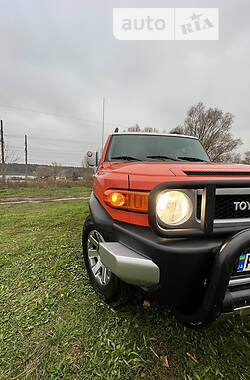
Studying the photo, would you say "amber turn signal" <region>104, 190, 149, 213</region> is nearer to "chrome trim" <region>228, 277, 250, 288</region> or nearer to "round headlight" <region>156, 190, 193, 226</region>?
"round headlight" <region>156, 190, 193, 226</region>

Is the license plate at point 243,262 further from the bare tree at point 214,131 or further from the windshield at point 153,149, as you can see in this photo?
the bare tree at point 214,131

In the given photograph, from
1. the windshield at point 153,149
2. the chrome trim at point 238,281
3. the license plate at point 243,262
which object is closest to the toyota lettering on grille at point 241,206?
the license plate at point 243,262

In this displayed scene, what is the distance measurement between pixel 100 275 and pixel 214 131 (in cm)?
2688

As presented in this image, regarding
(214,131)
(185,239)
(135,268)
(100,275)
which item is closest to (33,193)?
→ (100,275)

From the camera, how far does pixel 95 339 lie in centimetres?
149

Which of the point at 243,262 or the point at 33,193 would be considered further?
the point at 33,193

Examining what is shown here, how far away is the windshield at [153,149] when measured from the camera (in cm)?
246

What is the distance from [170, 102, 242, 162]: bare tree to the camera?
76.4ft

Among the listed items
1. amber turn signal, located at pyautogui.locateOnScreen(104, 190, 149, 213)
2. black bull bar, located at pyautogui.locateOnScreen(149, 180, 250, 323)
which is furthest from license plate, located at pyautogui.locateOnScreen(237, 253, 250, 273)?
amber turn signal, located at pyautogui.locateOnScreen(104, 190, 149, 213)

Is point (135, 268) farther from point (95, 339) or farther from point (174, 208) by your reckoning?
point (95, 339)

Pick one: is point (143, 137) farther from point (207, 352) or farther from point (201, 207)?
point (207, 352)

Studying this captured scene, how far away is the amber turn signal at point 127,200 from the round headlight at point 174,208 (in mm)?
125

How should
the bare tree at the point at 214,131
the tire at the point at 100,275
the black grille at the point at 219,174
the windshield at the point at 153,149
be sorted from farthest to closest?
the bare tree at the point at 214,131 → the windshield at the point at 153,149 → the tire at the point at 100,275 → the black grille at the point at 219,174

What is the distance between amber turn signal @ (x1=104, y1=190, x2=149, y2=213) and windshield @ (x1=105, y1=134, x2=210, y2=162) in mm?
1122
